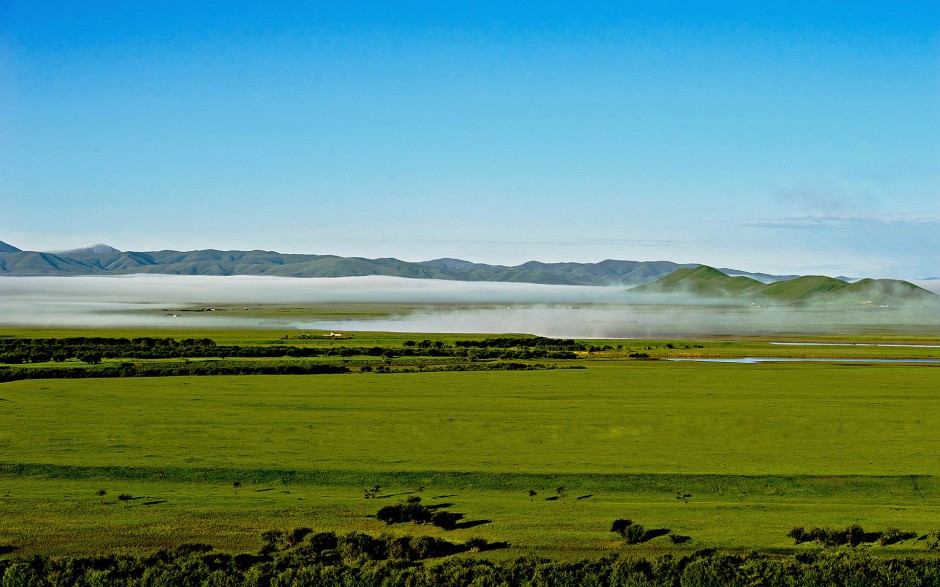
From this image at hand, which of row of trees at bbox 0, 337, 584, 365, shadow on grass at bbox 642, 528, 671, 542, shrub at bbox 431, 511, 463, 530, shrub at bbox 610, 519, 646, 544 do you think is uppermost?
row of trees at bbox 0, 337, 584, 365

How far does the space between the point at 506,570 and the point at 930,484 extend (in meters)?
17.1

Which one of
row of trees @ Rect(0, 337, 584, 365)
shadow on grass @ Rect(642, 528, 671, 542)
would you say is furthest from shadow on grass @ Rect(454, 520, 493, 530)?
row of trees @ Rect(0, 337, 584, 365)

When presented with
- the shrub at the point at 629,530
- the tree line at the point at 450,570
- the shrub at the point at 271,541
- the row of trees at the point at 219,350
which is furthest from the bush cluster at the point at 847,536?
the row of trees at the point at 219,350

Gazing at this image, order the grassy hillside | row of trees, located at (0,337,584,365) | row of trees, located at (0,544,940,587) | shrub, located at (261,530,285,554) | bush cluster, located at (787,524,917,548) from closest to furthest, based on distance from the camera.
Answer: row of trees, located at (0,544,940,587) < shrub, located at (261,530,285,554) < bush cluster, located at (787,524,917,548) < the grassy hillside < row of trees, located at (0,337,584,365)

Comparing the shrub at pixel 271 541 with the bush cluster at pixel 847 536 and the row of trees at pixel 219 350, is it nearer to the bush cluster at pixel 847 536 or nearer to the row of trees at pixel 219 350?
the bush cluster at pixel 847 536

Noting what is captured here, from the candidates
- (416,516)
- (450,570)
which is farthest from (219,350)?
(450,570)

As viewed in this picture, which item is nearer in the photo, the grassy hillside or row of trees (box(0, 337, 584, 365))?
the grassy hillside

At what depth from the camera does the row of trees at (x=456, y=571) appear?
20219 millimetres

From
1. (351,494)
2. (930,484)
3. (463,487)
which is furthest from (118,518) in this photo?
(930,484)

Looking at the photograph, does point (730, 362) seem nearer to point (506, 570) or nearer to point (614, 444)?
point (614, 444)

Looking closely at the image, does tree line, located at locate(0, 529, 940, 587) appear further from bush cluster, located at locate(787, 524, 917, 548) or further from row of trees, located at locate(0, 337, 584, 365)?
row of trees, located at locate(0, 337, 584, 365)

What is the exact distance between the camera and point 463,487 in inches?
1124

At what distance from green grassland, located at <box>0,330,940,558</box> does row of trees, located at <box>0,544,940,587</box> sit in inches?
46.9

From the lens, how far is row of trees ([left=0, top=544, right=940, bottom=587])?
2022 cm
